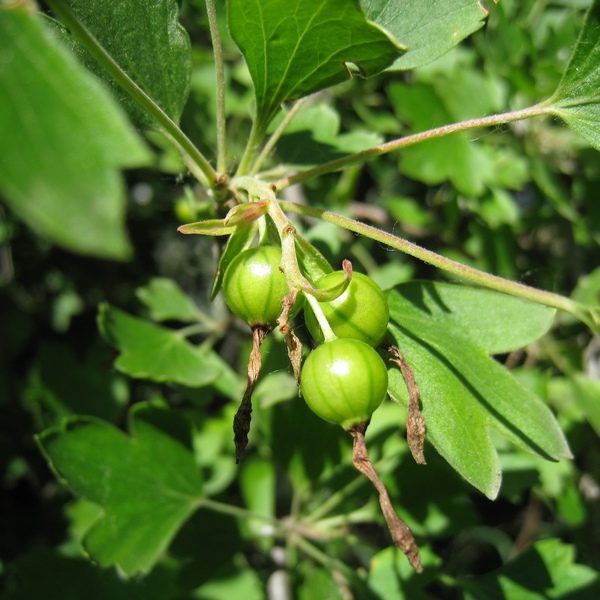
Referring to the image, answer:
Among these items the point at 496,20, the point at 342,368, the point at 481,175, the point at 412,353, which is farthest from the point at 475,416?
the point at 496,20

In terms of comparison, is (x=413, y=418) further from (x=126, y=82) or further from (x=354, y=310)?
(x=126, y=82)

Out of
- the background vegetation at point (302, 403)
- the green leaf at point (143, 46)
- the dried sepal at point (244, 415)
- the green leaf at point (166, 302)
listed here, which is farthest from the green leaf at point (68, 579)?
the green leaf at point (143, 46)

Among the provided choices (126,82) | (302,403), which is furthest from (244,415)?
(302,403)

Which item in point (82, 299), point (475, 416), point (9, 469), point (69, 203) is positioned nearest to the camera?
point (69, 203)

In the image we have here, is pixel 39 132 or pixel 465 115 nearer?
pixel 39 132

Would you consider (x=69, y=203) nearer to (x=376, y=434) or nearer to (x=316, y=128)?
(x=316, y=128)

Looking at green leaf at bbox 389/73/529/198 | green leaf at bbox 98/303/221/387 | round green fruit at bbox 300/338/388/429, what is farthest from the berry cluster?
green leaf at bbox 389/73/529/198

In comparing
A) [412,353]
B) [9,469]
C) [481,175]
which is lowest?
[9,469]
